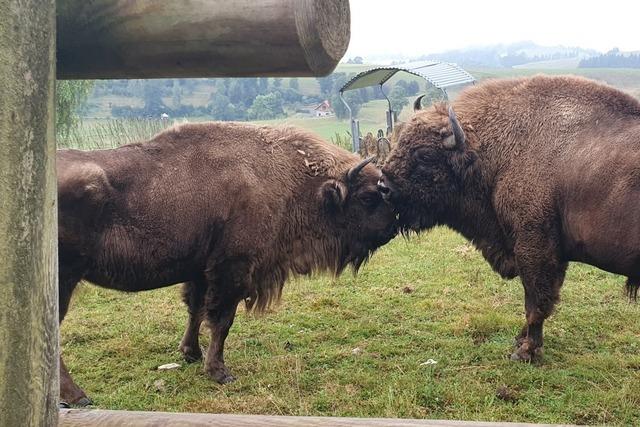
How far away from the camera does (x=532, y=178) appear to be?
5117 mm

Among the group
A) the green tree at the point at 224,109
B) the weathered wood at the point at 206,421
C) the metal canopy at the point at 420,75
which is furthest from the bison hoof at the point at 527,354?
the green tree at the point at 224,109

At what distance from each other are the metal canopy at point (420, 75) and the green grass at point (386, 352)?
345 inches

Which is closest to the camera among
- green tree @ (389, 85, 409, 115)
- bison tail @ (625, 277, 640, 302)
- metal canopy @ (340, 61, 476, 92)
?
bison tail @ (625, 277, 640, 302)

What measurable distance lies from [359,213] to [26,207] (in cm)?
434

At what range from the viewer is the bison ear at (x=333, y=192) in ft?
18.2

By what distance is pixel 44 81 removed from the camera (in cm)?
159

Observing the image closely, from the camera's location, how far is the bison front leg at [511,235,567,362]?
202 inches

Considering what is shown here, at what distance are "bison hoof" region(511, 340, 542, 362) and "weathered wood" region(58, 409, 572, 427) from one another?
134 inches

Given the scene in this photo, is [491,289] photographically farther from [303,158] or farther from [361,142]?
[361,142]

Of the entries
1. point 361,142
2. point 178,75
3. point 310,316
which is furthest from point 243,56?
point 361,142

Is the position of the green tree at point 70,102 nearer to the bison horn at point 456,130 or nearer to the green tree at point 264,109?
the green tree at point 264,109

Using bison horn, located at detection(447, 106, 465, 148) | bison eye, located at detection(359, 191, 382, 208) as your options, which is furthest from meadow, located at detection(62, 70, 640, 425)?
bison horn, located at detection(447, 106, 465, 148)

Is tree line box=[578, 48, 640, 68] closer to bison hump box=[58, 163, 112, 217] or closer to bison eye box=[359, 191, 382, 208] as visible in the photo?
bison eye box=[359, 191, 382, 208]

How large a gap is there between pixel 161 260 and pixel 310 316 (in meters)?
1.91
